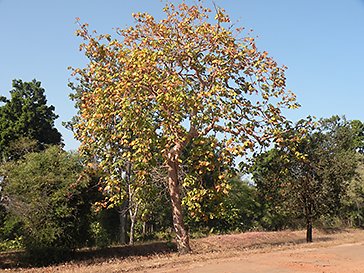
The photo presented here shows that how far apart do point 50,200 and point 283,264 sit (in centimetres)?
1068

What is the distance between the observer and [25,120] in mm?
26250

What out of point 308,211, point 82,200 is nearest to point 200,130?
point 82,200

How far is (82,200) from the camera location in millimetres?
18875

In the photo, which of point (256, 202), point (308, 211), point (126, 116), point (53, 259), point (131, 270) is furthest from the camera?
point (256, 202)

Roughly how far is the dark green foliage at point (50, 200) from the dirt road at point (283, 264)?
7290mm

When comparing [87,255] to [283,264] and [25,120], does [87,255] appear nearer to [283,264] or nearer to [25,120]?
[25,120]

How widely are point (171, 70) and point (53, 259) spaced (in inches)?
418

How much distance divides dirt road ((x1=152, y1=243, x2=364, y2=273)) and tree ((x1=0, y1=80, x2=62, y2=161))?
16395 millimetres

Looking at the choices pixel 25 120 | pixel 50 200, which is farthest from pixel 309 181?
pixel 25 120

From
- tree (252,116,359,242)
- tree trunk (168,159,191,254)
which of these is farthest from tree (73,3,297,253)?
tree (252,116,359,242)

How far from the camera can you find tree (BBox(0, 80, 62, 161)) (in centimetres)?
2503

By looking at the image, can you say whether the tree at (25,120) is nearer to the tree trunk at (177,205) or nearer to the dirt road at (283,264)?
the tree trunk at (177,205)

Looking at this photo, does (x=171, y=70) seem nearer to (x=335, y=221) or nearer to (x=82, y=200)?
(x=82, y=200)

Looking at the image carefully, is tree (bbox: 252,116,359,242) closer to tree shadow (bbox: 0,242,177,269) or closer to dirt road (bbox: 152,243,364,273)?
tree shadow (bbox: 0,242,177,269)
